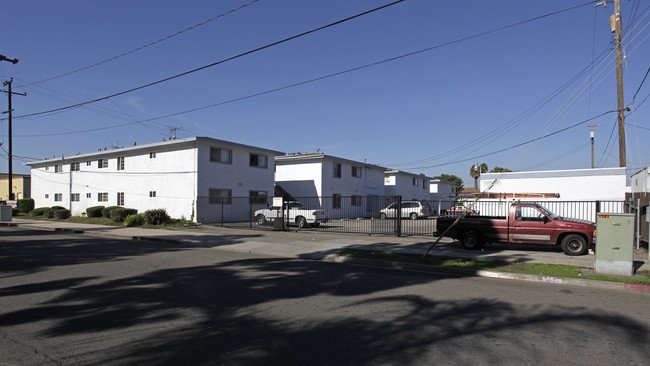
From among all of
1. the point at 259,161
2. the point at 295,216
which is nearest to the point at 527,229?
the point at 295,216

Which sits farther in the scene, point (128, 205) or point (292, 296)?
point (128, 205)

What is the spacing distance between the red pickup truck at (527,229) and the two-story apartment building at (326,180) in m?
16.1

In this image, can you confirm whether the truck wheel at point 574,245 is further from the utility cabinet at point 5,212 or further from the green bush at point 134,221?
the utility cabinet at point 5,212

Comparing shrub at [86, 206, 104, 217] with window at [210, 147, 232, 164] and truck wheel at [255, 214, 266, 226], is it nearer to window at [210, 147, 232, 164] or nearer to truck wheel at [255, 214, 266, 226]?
window at [210, 147, 232, 164]

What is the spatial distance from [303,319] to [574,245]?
1074cm

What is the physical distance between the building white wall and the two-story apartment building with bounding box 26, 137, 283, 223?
16.8m

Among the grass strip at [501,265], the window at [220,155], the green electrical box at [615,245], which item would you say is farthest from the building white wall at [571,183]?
the window at [220,155]

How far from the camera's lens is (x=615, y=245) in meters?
9.16

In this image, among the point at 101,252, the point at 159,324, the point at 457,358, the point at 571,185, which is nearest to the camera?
the point at 457,358

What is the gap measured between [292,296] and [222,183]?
2102 centimetres

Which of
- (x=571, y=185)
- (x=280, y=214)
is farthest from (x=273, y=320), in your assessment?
(x=571, y=185)

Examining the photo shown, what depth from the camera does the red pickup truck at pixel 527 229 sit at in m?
12.4

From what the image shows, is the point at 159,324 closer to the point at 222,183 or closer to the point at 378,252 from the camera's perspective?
the point at 378,252

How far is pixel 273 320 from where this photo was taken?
5555 millimetres
